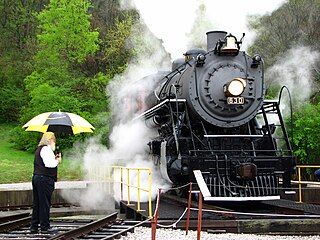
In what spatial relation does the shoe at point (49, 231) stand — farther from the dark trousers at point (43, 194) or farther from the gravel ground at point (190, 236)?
the gravel ground at point (190, 236)

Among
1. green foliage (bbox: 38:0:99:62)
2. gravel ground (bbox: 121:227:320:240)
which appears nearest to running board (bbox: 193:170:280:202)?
gravel ground (bbox: 121:227:320:240)

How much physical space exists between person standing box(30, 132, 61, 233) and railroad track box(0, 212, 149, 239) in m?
0.28

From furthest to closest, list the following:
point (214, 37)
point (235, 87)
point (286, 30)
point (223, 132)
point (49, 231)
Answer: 1. point (286, 30)
2. point (214, 37)
3. point (223, 132)
4. point (235, 87)
5. point (49, 231)

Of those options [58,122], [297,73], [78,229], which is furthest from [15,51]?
[78,229]

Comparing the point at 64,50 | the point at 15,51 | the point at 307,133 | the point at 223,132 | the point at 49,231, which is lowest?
the point at 49,231

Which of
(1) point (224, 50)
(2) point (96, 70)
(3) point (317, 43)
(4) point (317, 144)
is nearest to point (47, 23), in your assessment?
(2) point (96, 70)

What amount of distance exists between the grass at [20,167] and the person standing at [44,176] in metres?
15.0

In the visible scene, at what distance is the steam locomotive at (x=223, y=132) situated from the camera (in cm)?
1024

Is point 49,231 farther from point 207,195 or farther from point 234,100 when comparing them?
point 234,100

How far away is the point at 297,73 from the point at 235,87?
39.2 ft

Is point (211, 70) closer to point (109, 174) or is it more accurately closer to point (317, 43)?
point (109, 174)

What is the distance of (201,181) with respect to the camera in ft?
32.3

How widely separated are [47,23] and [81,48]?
2536 mm

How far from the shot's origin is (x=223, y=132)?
1127 centimetres
